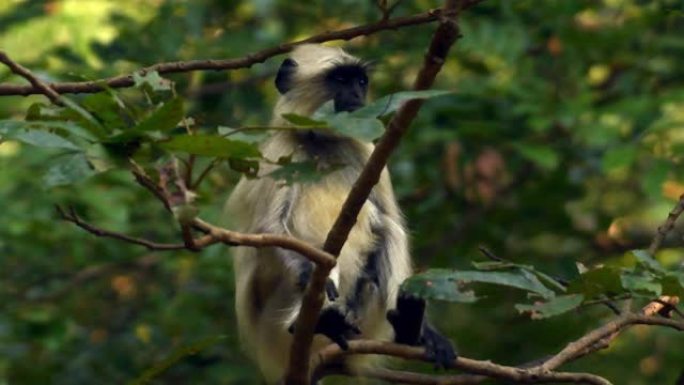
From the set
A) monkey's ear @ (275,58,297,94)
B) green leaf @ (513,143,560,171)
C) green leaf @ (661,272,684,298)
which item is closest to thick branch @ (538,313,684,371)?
green leaf @ (661,272,684,298)

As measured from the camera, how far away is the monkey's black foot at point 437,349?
4.55 metres

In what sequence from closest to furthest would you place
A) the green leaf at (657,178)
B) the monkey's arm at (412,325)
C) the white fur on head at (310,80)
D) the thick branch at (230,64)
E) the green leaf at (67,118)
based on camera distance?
the green leaf at (67,118), the thick branch at (230,64), the monkey's arm at (412,325), the white fur on head at (310,80), the green leaf at (657,178)

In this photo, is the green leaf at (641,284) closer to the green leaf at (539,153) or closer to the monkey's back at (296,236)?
the monkey's back at (296,236)

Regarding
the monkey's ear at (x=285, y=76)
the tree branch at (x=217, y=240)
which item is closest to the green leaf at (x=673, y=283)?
the tree branch at (x=217, y=240)

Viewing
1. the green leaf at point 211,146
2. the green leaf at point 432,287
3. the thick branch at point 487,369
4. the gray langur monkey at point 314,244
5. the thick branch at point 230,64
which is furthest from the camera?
the gray langur monkey at point 314,244

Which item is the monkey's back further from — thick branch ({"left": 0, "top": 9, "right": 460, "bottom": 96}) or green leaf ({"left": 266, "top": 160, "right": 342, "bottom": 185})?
green leaf ({"left": 266, "top": 160, "right": 342, "bottom": 185})

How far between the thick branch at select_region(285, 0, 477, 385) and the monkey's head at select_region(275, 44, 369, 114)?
1.98m

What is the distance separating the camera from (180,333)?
741cm

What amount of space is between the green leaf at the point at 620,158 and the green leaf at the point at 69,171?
153 inches

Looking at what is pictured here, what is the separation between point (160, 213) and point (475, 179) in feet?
5.26

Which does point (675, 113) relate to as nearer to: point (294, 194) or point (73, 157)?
point (294, 194)

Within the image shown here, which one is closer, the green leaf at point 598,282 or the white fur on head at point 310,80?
the green leaf at point 598,282

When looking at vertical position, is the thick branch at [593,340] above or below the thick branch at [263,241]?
Answer: below

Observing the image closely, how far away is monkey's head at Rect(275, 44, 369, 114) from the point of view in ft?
19.0
